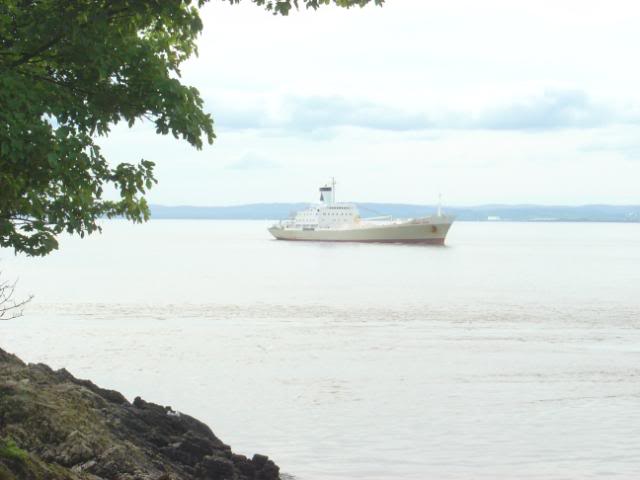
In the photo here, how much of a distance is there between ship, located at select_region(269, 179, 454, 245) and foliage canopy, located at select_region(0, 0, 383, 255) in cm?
12741

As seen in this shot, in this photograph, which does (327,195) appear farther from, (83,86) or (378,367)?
(83,86)

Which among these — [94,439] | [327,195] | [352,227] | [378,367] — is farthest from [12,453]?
[327,195]

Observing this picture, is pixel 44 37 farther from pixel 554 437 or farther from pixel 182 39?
pixel 554 437

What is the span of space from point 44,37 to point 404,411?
12.6m

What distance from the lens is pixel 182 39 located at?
1010 centimetres

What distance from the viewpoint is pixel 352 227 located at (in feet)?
479

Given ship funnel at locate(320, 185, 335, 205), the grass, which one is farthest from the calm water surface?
ship funnel at locate(320, 185, 335, 205)

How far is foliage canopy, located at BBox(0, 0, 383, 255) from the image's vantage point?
8133 millimetres

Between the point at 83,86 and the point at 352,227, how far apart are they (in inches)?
5403

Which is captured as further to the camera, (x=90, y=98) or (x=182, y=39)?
(x=182, y=39)

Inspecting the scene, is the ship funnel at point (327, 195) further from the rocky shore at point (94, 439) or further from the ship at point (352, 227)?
the rocky shore at point (94, 439)

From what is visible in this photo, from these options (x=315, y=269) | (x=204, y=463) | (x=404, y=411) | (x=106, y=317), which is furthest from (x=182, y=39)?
(x=315, y=269)

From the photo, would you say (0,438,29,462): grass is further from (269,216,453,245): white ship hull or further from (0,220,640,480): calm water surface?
(269,216,453,245): white ship hull

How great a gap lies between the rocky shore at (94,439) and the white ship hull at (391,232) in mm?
123932
